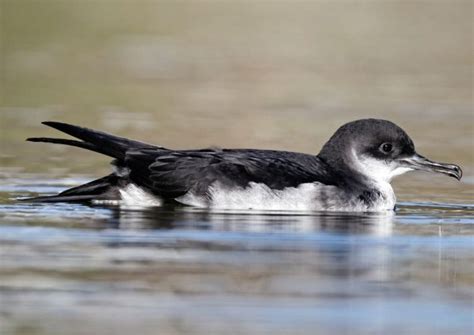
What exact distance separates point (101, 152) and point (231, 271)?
3068 millimetres

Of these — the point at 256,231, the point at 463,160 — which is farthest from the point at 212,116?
the point at 256,231

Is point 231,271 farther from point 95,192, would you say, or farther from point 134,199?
point 95,192

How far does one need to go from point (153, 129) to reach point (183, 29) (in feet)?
44.6

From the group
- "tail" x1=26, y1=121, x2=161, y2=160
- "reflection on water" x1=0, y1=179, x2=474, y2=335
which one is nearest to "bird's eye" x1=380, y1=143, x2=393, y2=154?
"reflection on water" x1=0, y1=179, x2=474, y2=335

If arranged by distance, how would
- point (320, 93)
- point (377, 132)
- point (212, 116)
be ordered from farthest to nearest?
point (320, 93) < point (212, 116) < point (377, 132)

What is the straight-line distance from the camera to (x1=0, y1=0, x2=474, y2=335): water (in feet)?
26.6

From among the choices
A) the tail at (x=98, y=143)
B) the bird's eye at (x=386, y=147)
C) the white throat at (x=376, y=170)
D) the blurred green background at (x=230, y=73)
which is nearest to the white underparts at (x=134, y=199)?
the tail at (x=98, y=143)

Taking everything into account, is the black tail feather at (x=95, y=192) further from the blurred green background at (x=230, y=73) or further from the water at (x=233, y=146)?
the blurred green background at (x=230, y=73)

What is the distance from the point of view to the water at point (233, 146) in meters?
8.11

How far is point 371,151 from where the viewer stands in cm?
1280

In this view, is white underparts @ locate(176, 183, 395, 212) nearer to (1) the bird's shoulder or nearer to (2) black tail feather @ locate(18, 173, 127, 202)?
(1) the bird's shoulder

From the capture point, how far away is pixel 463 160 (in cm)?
1598

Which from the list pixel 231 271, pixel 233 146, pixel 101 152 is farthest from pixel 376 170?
pixel 233 146

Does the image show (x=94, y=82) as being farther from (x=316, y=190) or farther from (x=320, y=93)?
(x=316, y=190)
